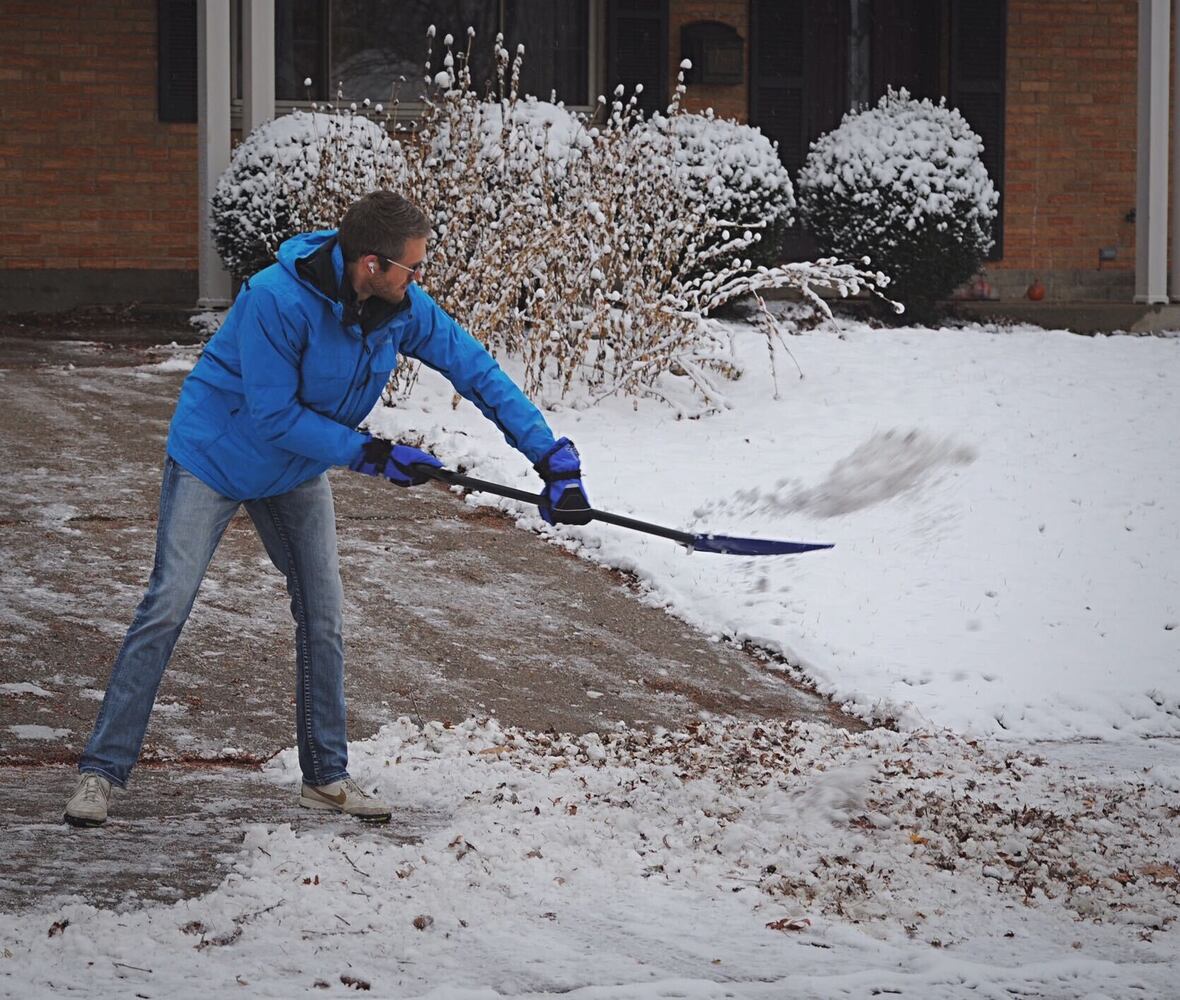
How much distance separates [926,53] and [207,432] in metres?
12.9

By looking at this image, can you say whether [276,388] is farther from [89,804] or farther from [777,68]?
[777,68]

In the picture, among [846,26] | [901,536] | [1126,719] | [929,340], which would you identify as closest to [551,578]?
[901,536]

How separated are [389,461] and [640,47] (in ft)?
37.6

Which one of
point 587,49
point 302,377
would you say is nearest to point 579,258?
point 587,49

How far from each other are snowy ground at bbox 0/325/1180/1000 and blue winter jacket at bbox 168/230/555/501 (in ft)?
3.14

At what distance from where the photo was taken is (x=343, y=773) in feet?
15.3

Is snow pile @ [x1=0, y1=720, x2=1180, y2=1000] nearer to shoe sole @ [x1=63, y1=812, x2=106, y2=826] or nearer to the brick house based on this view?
shoe sole @ [x1=63, y1=812, x2=106, y2=826]

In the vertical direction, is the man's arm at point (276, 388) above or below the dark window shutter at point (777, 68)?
below

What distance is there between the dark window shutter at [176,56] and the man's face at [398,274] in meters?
10.9

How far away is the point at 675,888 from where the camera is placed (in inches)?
163

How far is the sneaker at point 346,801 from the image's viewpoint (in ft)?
15.0

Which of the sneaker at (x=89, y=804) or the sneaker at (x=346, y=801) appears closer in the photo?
the sneaker at (x=89, y=804)

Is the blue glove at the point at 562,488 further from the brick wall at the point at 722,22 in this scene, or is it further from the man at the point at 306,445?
the brick wall at the point at 722,22

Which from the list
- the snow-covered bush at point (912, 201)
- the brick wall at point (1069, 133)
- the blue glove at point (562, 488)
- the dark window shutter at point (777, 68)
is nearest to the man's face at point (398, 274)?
the blue glove at point (562, 488)
